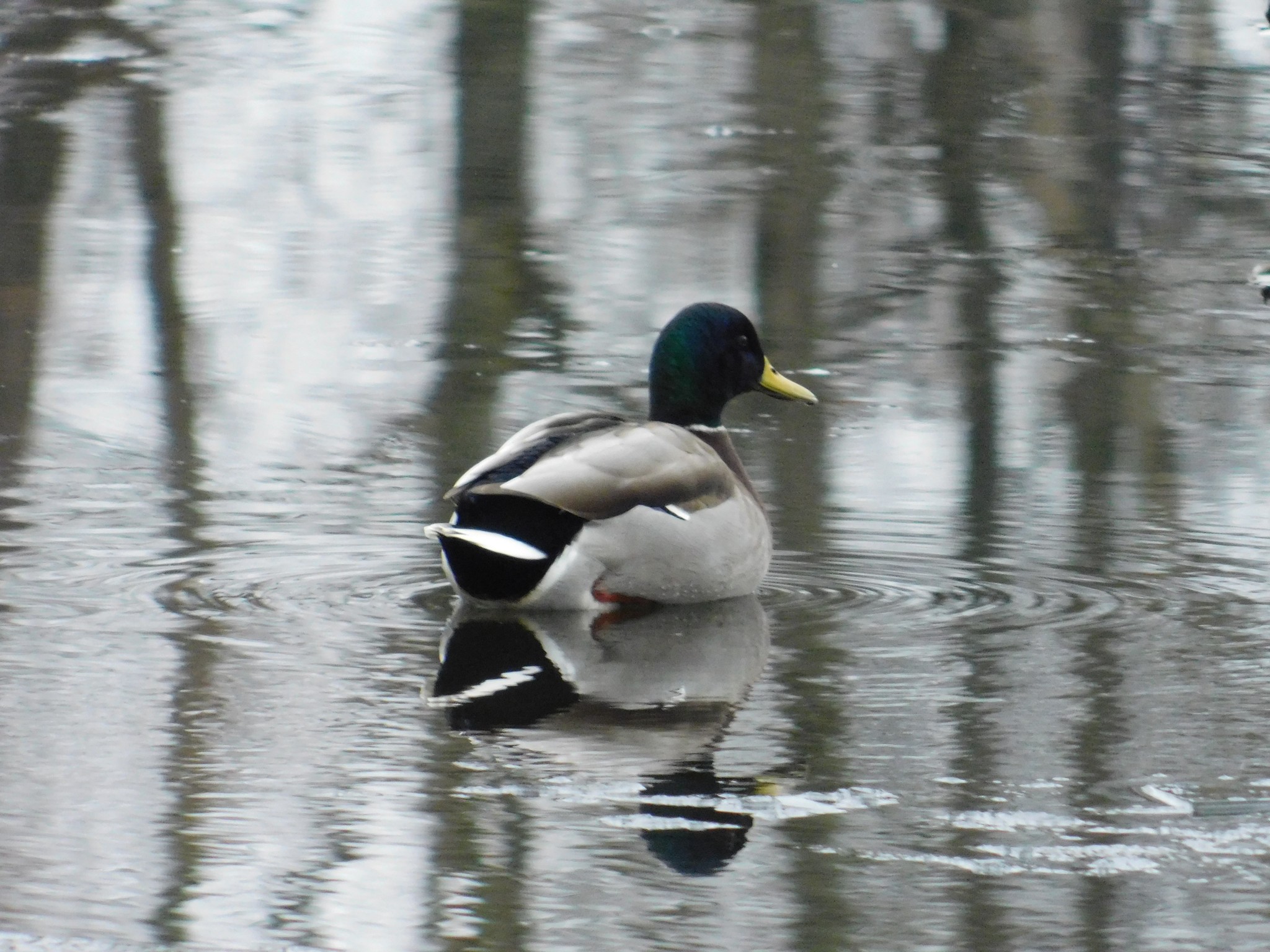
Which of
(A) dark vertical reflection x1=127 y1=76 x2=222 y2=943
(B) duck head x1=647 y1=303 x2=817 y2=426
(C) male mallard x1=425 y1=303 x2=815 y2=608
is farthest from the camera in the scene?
(B) duck head x1=647 y1=303 x2=817 y2=426

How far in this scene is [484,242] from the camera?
1321 cm

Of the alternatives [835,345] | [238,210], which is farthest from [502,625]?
[238,210]

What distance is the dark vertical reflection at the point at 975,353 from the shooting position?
4922 mm

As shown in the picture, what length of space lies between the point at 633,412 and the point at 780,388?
70.0 inches

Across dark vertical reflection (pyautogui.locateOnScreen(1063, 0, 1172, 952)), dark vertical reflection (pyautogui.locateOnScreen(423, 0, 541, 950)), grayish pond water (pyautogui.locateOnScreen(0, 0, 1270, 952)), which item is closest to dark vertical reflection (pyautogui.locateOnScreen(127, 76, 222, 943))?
grayish pond water (pyautogui.locateOnScreen(0, 0, 1270, 952))

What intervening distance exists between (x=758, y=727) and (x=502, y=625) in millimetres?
1337

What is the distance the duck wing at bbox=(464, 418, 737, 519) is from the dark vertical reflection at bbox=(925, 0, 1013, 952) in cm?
90

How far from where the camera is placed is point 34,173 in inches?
576

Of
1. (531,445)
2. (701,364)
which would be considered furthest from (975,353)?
(531,445)

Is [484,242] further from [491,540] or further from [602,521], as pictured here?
[491,540]

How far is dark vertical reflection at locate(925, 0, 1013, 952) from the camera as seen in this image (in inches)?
194

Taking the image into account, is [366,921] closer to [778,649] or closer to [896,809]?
[896,809]

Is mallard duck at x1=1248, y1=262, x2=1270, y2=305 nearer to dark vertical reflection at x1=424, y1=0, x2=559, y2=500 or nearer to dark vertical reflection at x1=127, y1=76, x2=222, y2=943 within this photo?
dark vertical reflection at x1=424, y1=0, x2=559, y2=500

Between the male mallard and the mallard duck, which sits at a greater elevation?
the male mallard
